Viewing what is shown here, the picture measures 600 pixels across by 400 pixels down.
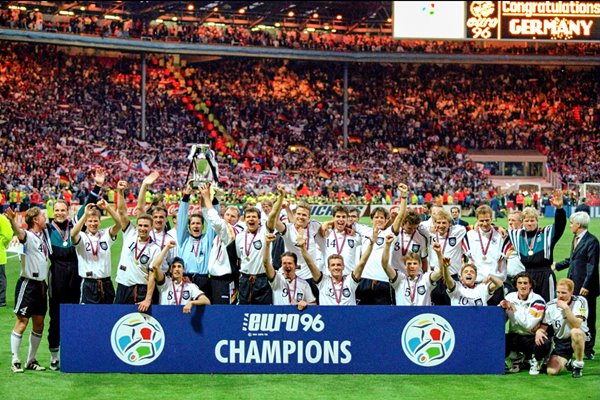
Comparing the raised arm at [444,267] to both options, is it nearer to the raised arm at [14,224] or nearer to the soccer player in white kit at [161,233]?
the soccer player in white kit at [161,233]

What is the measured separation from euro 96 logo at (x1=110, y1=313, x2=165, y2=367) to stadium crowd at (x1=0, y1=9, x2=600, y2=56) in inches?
1570

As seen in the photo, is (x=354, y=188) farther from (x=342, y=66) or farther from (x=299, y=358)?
(x=299, y=358)

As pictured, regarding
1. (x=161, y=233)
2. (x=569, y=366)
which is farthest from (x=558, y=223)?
(x=161, y=233)

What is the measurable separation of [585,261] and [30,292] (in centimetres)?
654

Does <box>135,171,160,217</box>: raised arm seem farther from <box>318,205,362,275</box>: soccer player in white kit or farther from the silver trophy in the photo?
<box>318,205,362,275</box>: soccer player in white kit

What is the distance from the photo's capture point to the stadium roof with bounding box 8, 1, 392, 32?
175 ft

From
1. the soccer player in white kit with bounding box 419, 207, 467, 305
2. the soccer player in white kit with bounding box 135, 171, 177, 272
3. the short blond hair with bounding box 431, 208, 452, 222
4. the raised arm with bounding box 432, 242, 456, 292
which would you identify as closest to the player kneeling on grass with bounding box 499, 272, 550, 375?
the raised arm with bounding box 432, 242, 456, 292

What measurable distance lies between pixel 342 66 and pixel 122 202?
1929 inches

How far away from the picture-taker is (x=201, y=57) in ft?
190

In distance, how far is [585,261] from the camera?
11.4 metres

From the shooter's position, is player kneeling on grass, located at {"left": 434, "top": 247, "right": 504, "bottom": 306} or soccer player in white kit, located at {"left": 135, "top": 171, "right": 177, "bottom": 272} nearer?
player kneeling on grass, located at {"left": 434, "top": 247, "right": 504, "bottom": 306}

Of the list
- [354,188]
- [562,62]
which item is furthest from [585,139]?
[354,188]

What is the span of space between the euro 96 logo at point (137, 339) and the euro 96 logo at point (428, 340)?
2.75 metres

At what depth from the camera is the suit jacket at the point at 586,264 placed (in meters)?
11.2
